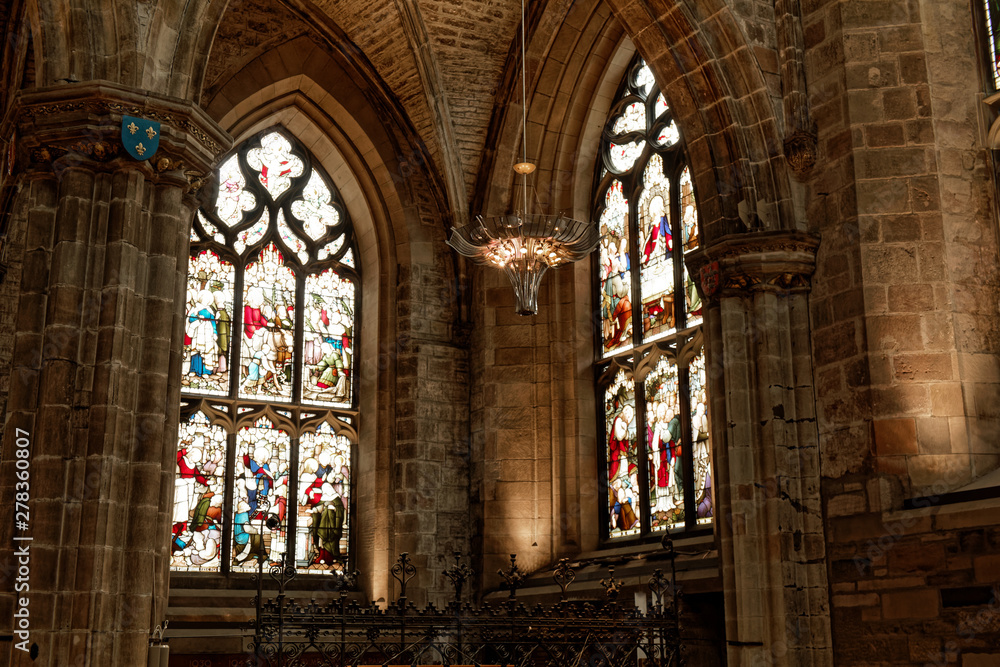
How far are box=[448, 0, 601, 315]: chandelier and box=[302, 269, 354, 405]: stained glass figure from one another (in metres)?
4.20

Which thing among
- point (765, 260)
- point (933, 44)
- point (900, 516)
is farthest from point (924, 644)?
point (933, 44)

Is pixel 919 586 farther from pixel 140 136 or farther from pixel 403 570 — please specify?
pixel 140 136

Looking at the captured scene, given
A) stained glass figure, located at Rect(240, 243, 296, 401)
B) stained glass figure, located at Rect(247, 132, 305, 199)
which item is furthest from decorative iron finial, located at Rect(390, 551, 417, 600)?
stained glass figure, located at Rect(247, 132, 305, 199)

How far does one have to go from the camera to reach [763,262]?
10180 mm

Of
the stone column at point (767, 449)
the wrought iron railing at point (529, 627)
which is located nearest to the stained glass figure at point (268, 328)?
the wrought iron railing at point (529, 627)

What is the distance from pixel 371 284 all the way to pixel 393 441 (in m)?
→ 2.06

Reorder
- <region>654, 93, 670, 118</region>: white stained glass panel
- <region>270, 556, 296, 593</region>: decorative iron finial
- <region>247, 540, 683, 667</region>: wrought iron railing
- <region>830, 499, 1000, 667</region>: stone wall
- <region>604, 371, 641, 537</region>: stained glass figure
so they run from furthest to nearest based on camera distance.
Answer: <region>654, 93, 670, 118</region>: white stained glass panel
<region>604, 371, 641, 537</region>: stained glass figure
<region>247, 540, 683, 667</region>: wrought iron railing
<region>270, 556, 296, 593</region>: decorative iron finial
<region>830, 499, 1000, 667</region>: stone wall

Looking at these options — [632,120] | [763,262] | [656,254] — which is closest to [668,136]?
[632,120]

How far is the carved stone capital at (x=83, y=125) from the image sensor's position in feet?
26.2

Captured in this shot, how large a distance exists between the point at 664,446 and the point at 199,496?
5176mm

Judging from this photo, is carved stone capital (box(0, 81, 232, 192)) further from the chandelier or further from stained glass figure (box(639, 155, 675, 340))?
stained glass figure (box(639, 155, 675, 340))

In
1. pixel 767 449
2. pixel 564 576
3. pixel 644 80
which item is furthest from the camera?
pixel 644 80

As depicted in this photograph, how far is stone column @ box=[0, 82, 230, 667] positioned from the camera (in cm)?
724

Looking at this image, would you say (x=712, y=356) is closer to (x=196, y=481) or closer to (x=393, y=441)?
(x=393, y=441)
